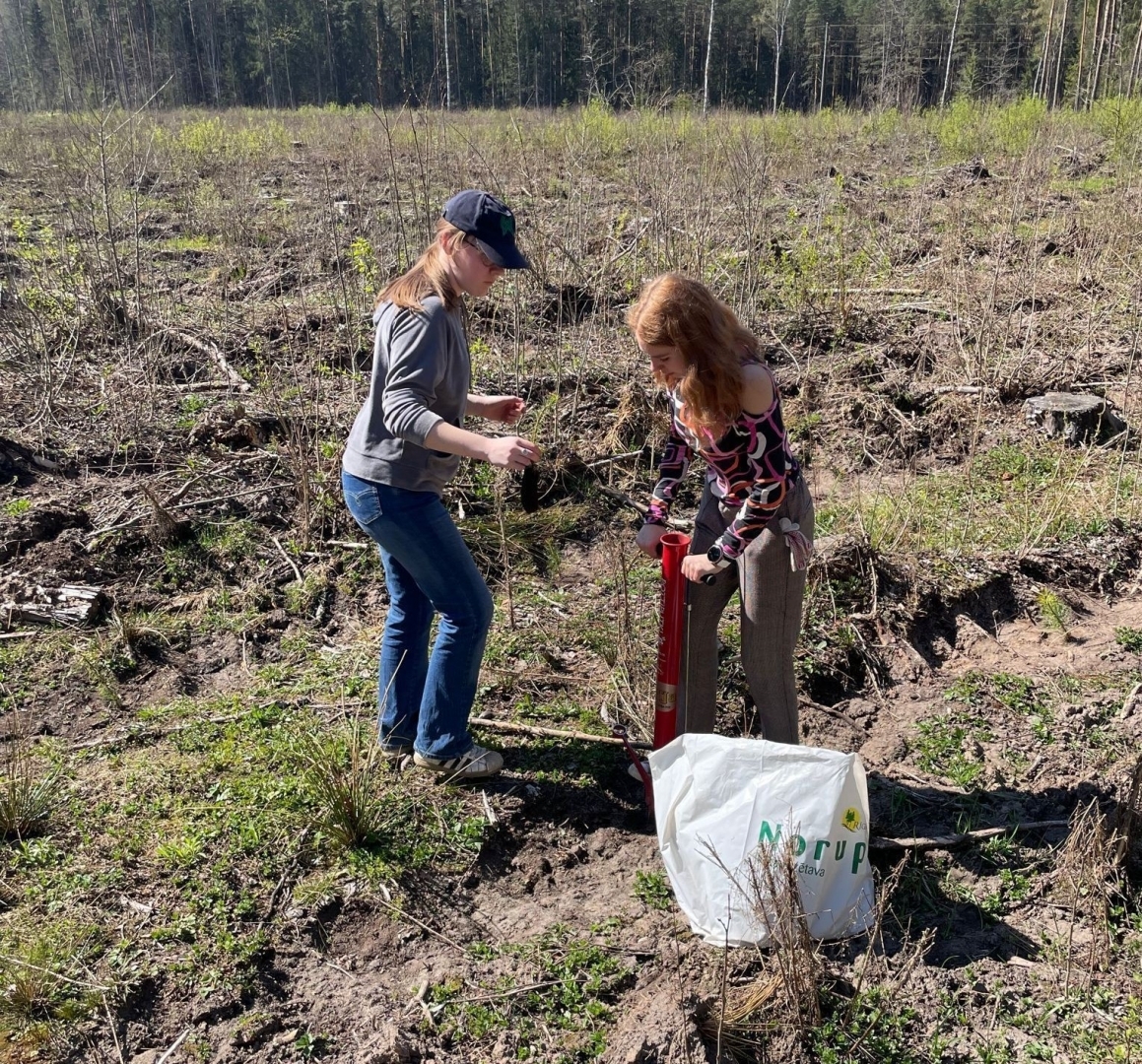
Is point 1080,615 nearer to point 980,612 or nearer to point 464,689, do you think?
point 980,612

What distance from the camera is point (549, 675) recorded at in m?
3.61

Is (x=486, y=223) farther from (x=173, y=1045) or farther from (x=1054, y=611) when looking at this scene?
(x=1054, y=611)

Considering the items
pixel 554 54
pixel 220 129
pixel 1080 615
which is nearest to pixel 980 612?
pixel 1080 615

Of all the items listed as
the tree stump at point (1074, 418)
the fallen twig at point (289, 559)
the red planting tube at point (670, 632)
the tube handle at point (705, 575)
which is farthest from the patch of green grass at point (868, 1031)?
the tree stump at point (1074, 418)

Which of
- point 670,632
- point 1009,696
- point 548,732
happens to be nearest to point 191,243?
point 548,732

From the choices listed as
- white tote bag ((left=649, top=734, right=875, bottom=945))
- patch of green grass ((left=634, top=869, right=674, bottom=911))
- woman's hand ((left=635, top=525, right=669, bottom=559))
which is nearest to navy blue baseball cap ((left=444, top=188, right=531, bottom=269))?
woman's hand ((left=635, top=525, right=669, bottom=559))

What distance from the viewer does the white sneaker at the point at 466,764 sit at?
2971mm

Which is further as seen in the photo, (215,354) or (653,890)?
(215,354)

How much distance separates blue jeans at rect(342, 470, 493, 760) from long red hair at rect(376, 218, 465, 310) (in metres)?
0.50

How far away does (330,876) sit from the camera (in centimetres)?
262

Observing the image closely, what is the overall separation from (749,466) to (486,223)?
908mm

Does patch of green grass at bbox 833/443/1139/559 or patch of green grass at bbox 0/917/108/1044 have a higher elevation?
patch of green grass at bbox 833/443/1139/559

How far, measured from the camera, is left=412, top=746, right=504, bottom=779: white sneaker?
297 cm

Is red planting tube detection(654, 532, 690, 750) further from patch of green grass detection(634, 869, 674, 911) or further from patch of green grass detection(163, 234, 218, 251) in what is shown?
patch of green grass detection(163, 234, 218, 251)
